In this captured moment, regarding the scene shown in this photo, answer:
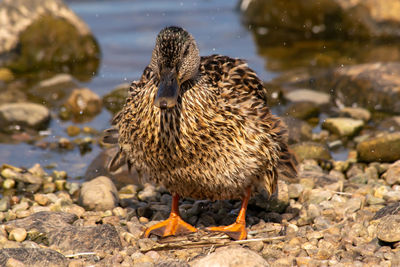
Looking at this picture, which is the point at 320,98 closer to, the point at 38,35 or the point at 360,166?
the point at 360,166

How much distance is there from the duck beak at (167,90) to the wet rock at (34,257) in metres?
1.33

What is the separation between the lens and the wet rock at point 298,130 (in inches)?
280

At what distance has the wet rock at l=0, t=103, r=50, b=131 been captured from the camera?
7512 millimetres

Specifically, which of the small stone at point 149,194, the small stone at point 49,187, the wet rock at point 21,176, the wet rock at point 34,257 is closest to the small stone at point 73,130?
the wet rock at point 21,176

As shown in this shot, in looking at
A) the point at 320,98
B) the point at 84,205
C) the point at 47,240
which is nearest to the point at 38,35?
the point at 320,98

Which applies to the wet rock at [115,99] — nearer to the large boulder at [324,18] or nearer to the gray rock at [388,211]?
the large boulder at [324,18]

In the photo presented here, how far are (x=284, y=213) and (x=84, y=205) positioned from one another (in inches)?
69.7

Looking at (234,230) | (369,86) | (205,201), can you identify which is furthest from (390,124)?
(234,230)

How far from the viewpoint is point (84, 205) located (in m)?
5.43

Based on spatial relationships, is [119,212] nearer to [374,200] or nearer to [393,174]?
[374,200]

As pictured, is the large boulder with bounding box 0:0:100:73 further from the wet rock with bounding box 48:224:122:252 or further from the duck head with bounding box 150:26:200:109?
the duck head with bounding box 150:26:200:109

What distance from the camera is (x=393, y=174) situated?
232 inches

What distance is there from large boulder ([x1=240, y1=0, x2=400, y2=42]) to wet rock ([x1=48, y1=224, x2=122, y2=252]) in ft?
→ 25.4

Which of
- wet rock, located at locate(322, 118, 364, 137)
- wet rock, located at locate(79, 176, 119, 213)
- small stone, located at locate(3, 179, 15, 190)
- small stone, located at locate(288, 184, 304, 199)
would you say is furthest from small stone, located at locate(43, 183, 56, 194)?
wet rock, located at locate(322, 118, 364, 137)
